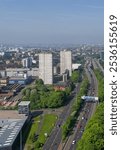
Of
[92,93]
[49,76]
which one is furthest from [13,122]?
[49,76]

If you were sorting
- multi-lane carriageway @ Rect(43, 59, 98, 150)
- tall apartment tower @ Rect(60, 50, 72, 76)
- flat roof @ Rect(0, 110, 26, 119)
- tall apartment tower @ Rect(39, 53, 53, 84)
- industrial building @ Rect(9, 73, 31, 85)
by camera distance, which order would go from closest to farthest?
multi-lane carriageway @ Rect(43, 59, 98, 150) → flat roof @ Rect(0, 110, 26, 119) → tall apartment tower @ Rect(39, 53, 53, 84) → industrial building @ Rect(9, 73, 31, 85) → tall apartment tower @ Rect(60, 50, 72, 76)

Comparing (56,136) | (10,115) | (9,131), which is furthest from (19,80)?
(9,131)

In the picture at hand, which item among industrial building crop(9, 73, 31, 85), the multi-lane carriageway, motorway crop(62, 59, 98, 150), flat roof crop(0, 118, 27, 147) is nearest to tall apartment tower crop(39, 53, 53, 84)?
industrial building crop(9, 73, 31, 85)

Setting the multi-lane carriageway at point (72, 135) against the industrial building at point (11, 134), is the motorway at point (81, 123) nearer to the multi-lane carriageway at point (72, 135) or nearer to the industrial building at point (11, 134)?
the multi-lane carriageway at point (72, 135)

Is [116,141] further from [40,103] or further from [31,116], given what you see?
[40,103]

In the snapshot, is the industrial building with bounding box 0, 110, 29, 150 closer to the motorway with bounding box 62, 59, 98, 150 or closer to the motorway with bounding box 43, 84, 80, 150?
the motorway with bounding box 43, 84, 80, 150

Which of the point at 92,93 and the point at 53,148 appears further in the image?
the point at 92,93

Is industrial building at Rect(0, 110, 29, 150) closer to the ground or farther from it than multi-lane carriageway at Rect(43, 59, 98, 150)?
farther from it

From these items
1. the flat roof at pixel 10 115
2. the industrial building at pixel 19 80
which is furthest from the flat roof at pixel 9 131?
the industrial building at pixel 19 80
